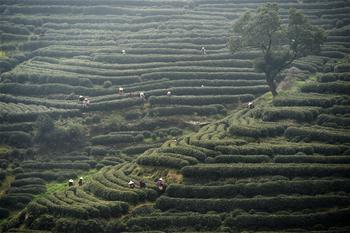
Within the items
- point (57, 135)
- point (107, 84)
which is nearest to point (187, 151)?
point (57, 135)

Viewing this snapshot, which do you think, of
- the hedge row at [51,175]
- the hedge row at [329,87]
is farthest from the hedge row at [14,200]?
the hedge row at [329,87]

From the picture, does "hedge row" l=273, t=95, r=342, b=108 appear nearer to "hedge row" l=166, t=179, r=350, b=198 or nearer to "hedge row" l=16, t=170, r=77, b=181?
"hedge row" l=166, t=179, r=350, b=198

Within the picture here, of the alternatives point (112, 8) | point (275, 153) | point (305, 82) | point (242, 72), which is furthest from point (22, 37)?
point (275, 153)

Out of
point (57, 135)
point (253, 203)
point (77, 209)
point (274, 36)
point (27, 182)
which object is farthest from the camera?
point (57, 135)

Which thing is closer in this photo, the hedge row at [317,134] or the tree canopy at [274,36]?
the hedge row at [317,134]

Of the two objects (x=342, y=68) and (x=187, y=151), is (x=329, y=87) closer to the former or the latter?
(x=342, y=68)

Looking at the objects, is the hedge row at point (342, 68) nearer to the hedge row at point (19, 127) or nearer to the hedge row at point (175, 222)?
the hedge row at point (175, 222)
